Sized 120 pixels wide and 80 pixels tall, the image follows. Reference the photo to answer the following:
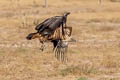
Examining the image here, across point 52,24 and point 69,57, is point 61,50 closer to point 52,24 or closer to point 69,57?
point 52,24

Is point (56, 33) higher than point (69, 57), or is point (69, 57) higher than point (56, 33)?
point (56, 33)

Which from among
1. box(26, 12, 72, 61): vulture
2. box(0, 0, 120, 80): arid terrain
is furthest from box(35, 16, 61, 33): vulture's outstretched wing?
box(0, 0, 120, 80): arid terrain

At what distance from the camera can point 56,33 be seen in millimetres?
2812

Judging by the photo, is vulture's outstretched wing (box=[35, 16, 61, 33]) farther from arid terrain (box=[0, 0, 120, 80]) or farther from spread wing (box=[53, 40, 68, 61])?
arid terrain (box=[0, 0, 120, 80])

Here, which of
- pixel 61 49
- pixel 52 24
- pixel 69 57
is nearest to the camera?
pixel 52 24

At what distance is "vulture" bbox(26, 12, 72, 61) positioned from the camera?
2751 mm

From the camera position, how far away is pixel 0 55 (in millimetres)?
16688

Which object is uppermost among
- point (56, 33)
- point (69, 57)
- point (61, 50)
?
point (56, 33)

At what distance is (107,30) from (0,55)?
12.9 meters

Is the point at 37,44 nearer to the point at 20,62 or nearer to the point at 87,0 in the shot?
the point at 20,62

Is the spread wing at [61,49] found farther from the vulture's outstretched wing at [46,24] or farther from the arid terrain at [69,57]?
the arid terrain at [69,57]

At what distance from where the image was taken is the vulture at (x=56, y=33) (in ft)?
9.02

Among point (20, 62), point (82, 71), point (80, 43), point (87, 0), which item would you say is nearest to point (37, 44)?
point (80, 43)

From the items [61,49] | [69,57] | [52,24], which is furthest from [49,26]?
[69,57]
